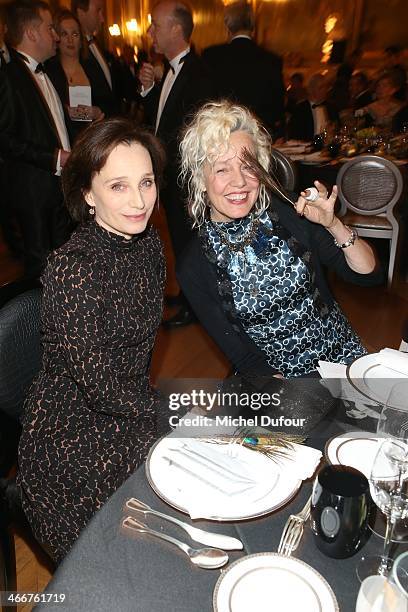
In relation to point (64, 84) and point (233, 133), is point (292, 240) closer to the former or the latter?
point (233, 133)

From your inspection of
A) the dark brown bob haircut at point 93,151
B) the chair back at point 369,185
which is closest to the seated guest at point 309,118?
the chair back at point 369,185

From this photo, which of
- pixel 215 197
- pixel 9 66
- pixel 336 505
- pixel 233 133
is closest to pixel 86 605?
pixel 336 505

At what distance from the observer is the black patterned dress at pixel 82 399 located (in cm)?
130

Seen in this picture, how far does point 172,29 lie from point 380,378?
8.94 ft

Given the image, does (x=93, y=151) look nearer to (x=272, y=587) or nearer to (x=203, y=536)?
(x=203, y=536)

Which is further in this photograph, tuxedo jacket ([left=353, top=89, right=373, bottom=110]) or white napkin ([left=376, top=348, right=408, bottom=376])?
tuxedo jacket ([left=353, top=89, right=373, bottom=110])

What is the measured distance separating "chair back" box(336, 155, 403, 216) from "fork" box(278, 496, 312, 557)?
2.93 meters

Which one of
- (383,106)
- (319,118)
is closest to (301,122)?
(319,118)

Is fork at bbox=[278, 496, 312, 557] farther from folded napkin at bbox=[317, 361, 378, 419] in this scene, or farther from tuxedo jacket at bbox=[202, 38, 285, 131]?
tuxedo jacket at bbox=[202, 38, 285, 131]

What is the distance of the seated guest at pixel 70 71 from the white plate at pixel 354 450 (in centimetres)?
295

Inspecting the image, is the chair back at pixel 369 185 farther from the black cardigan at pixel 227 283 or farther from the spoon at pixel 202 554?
the spoon at pixel 202 554

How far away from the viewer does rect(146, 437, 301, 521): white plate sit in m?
0.86

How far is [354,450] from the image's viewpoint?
989mm

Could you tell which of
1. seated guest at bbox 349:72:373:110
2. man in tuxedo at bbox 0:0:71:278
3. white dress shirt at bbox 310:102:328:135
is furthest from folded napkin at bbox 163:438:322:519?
seated guest at bbox 349:72:373:110
